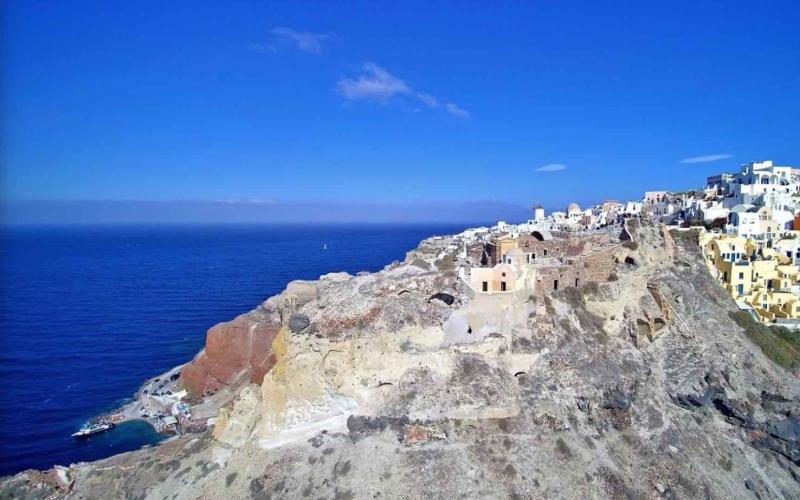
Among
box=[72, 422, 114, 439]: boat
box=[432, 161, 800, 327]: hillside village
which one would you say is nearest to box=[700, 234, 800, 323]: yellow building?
box=[432, 161, 800, 327]: hillside village

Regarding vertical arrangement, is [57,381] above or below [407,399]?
below

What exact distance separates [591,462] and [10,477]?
33.1 meters

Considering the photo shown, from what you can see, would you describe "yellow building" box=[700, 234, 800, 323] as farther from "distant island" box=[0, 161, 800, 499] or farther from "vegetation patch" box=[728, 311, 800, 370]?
"distant island" box=[0, 161, 800, 499]

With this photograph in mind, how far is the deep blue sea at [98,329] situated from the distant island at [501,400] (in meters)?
4.19

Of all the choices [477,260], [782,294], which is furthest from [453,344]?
[782,294]

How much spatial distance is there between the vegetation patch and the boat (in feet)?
160

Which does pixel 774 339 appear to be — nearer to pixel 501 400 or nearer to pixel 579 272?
pixel 579 272

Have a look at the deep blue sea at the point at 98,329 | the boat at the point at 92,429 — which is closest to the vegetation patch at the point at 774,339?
the deep blue sea at the point at 98,329

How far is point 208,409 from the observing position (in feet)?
121

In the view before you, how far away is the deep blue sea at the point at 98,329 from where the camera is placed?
3603 cm

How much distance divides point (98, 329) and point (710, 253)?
6889 centimetres

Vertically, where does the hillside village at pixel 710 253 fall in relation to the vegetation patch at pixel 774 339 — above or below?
above

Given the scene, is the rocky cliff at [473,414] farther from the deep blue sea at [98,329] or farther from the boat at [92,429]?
the deep blue sea at [98,329]

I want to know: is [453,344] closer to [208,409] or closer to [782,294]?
[208,409]
